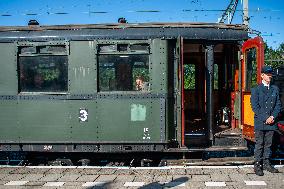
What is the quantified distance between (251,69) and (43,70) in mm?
4984

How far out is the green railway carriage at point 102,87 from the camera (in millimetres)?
7242

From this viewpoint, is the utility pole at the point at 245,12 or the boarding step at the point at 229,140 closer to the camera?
the boarding step at the point at 229,140

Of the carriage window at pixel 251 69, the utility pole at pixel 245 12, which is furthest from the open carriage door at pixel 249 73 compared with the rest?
the utility pole at pixel 245 12

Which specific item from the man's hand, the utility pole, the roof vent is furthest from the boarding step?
the utility pole

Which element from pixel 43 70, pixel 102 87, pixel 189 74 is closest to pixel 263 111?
pixel 102 87

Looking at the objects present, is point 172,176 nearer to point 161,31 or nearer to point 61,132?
point 61,132

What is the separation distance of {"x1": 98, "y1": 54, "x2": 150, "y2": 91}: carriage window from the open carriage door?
2.41 meters

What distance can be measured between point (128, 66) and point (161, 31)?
1146mm

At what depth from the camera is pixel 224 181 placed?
5918mm

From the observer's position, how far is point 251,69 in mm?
7570

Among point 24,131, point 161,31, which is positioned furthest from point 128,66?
point 24,131

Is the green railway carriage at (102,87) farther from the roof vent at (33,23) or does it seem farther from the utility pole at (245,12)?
the utility pole at (245,12)

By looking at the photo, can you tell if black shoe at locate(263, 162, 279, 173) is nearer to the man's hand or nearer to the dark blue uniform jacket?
the dark blue uniform jacket

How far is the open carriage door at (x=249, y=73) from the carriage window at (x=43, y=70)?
14.1ft
